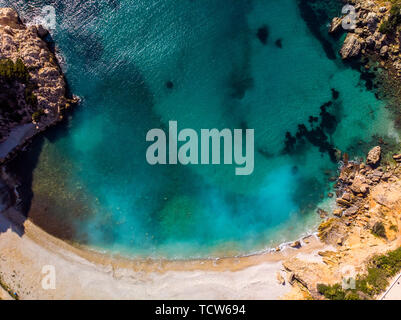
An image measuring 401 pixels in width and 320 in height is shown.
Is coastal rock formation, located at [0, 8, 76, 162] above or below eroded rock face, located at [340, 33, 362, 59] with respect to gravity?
below

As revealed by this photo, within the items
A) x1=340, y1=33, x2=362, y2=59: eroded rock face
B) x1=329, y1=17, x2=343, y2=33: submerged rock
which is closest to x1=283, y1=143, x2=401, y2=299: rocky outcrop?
x1=340, y1=33, x2=362, y2=59: eroded rock face

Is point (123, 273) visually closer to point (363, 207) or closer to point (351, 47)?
point (363, 207)

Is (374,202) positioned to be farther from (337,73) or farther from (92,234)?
(92,234)

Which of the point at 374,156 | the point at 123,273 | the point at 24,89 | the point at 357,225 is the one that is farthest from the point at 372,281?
the point at 24,89

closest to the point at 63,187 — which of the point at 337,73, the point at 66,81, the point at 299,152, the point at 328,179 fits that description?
the point at 66,81

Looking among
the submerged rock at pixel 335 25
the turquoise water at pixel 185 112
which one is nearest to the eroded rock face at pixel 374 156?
the turquoise water at pixel 185 112

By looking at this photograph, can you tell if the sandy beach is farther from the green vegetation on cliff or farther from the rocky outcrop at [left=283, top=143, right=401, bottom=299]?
the green vegetation on cliff
